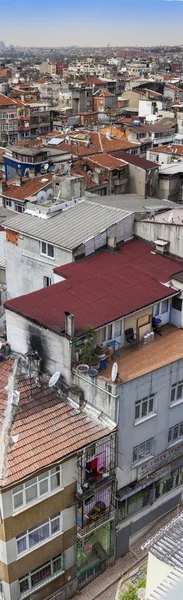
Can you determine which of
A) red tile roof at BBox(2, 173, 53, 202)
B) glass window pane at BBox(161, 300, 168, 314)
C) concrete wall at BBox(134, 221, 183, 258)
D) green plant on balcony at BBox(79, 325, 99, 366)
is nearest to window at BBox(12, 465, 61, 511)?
green plant on balcony at BBox(79, 325, 99, 366)

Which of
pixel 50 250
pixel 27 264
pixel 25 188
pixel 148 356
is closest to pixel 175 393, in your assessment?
pixel 148 356

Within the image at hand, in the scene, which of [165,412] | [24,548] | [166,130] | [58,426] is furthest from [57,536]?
[166,130]

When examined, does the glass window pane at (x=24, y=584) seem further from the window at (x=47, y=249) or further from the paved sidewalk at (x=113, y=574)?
the window at (x=47, y=249)

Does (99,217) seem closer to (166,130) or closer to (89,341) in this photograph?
(89,341)

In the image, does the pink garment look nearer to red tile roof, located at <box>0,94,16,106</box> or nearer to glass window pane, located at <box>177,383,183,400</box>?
glass window pane, located at <box>177,383,183,400</box>

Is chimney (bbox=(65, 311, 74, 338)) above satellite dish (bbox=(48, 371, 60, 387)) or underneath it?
above

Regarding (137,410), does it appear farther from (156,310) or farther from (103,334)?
(156,310)
